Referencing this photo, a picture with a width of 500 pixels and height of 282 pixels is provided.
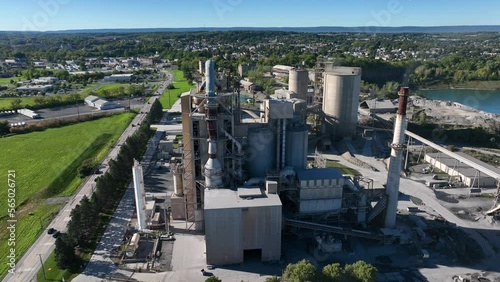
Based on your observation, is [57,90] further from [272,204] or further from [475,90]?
[475,90]

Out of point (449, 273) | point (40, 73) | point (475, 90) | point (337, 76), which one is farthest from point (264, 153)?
point (40, 73)

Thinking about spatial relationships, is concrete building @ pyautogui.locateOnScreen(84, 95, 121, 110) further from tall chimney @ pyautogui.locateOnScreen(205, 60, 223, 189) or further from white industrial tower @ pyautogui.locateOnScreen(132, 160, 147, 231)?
tall chimney @ pyautogui.locateOnScreen(205, 60, 223, 189)

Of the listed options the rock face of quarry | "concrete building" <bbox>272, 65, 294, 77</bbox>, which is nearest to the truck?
"concrete building" <bbox>272, 65, 294, 77</bbox>

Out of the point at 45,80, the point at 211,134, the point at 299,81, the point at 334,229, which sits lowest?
the point at 334,229

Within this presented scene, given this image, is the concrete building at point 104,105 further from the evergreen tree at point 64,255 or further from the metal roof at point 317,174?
the metal roof at point 317,174

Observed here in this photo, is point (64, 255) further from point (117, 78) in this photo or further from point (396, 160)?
point (117, 78)

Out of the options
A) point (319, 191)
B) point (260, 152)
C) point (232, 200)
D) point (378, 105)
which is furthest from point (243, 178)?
point (378, 105)
